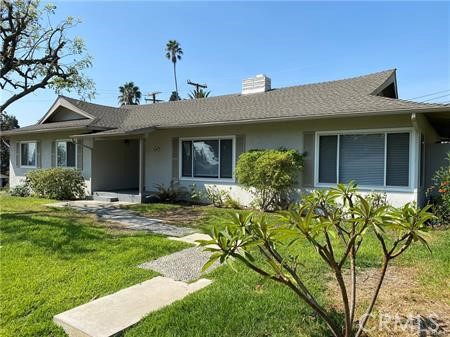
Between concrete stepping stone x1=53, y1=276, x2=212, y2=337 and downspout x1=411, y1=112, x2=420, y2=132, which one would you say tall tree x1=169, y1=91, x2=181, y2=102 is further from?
concrete stepping stone x1=53, y1=276, x2=212, y2=337

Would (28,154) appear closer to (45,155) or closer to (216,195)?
(45,155)

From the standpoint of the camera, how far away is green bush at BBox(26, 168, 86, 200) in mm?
13125

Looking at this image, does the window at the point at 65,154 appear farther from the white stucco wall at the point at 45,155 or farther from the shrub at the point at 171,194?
the shrub at the point at 171,194

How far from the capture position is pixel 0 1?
975cm

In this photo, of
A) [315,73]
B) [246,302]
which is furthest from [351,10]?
[315,73]

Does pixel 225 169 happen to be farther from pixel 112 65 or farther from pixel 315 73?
pixel 315 73

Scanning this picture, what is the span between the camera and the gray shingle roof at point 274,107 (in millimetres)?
8841

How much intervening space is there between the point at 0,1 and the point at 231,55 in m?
12.5

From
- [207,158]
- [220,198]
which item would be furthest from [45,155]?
[220,198]

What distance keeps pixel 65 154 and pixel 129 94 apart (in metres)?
35.9

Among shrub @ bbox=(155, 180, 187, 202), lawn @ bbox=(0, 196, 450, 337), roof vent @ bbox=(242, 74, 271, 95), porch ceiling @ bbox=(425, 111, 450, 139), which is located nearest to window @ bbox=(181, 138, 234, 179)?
shrub @ bbox=(155, 180, 187, 202)

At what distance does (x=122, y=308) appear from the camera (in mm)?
3490

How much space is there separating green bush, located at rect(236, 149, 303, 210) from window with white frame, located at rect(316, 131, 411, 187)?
0.83 metres

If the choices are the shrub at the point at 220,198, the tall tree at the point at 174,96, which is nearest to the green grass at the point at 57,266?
the shrub at the point at 220,198
